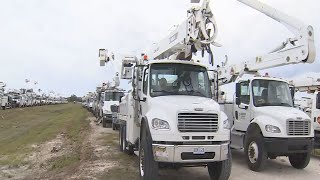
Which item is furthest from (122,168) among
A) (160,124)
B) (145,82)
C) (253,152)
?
(253,152)

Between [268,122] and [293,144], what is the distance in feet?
2.89

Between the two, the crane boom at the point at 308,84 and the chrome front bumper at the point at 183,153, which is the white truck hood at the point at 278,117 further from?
the crane boom at the point at 308,84

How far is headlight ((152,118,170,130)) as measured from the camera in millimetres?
8927

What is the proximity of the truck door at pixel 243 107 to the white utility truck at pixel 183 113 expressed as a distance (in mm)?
2776

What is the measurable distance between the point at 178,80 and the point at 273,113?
3412 millimetres

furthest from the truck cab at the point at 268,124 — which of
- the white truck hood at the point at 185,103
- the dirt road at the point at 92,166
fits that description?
the white truck hood at the point at 185,103

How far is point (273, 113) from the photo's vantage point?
477 inches

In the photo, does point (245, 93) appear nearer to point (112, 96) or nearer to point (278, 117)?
point (278, 117)

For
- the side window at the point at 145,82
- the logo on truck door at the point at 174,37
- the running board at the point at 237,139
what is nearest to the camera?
the side window at the point at 145,82

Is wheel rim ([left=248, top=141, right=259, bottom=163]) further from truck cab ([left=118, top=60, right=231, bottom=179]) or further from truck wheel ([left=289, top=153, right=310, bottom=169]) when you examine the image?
truck cab ([left=118, top=60, right=231, bottom=179])

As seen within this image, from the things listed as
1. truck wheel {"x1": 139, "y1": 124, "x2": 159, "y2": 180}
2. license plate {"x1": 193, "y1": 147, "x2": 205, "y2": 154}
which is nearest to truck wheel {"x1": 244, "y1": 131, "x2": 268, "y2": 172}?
license plate {"x1": 193, "y1": 147, "x2": 205, "y2": 154}

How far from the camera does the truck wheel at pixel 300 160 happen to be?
40.7 ft

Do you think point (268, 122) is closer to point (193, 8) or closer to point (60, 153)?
point (193, 8)

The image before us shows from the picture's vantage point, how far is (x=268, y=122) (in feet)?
39.2
